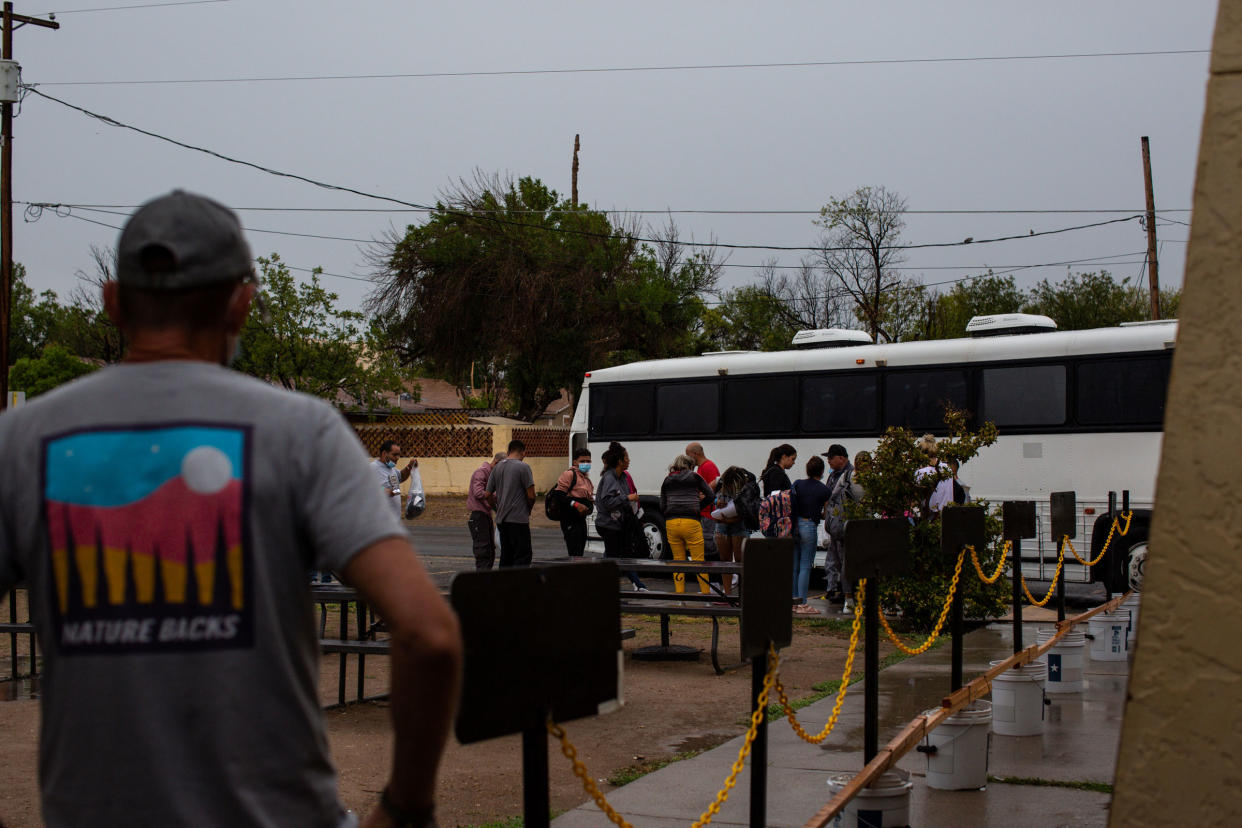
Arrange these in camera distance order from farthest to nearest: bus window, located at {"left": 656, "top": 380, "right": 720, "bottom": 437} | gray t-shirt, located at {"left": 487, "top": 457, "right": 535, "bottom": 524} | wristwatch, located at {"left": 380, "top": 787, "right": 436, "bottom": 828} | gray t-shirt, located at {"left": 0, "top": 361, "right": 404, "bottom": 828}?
bus window, located at {"left": 656, "top": 380, "right": 720, "bottom": 437} < gray t-shirt, located at {"left": 487, "top": 457, "right": 535, "bottom": 524} < wristwatch, located at {"left": 380, "top": 787, "right": 436, "bottom": 828} < gray t-shirt, located at {"left": 0, "top": 361, "right": 404, "bottom": 828}

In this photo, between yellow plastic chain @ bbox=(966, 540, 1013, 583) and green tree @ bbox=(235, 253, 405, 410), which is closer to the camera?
yellow plastic chain @ bbox=(966, 540, 1013, 583)

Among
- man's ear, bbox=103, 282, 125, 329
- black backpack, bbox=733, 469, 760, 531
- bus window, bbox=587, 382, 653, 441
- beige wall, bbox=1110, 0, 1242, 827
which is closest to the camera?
man's ear, bbox=103, 282, 125, 329

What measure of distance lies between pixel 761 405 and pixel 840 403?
135 centimetres

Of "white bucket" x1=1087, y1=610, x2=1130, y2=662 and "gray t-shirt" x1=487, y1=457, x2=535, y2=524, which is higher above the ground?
"gray t-shirt" x1=487, y1=457, x2=535, y2=524

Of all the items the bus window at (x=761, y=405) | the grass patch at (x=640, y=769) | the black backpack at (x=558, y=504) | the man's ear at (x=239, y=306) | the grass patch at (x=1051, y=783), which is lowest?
the grass patch at (x=640, y=769)

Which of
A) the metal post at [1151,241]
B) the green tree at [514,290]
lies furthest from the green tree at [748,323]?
the metal post at [1151,241]

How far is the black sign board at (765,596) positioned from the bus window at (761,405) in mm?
14900

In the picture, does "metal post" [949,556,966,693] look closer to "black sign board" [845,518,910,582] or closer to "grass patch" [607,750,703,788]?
"black sign board" [845,518,910,582]

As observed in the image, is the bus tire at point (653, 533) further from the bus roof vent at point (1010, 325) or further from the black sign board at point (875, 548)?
the black sign board at point (875, 548)

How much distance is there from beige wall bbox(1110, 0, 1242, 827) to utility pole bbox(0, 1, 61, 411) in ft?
71.4

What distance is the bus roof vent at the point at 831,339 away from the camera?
19.8m

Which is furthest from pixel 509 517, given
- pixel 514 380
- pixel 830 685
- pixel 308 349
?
pixel 514 380

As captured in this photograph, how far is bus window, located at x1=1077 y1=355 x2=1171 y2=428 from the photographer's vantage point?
16.1 metres

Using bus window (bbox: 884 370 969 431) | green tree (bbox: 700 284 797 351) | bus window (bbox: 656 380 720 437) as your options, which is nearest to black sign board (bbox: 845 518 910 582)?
bus window (bbox: 884 370 969 431)
